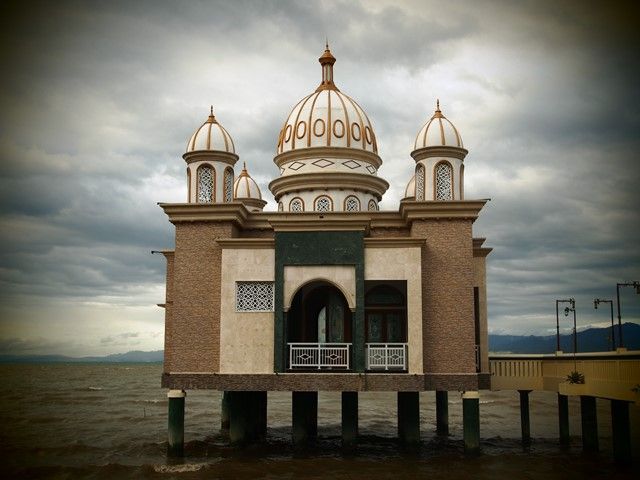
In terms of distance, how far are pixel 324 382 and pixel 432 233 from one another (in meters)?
6.97

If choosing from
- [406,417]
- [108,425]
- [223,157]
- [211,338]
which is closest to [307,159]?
[223,157]

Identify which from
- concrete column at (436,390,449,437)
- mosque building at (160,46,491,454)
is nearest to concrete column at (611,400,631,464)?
mosque building at (160,46,491,454)

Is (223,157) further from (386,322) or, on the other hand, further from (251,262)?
(386,322)

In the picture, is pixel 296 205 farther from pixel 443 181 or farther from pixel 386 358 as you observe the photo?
pixel 386 358

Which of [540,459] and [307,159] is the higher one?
[307,159]

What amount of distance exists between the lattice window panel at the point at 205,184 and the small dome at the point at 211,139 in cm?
89

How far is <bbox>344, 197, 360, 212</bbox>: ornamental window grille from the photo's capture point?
109 ft

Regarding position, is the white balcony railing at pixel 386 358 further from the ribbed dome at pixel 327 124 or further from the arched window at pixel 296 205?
the ribbed dome at pixel 327 124

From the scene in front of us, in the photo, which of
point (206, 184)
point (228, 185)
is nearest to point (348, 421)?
point (228, 185)

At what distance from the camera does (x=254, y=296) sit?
28.1 meters

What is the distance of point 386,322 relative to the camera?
3048 centimetres

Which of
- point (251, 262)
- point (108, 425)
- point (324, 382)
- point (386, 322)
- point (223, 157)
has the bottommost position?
point (108, 425)

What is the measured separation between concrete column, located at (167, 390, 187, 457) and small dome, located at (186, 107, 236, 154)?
9783mm

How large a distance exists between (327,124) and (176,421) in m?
14.4
